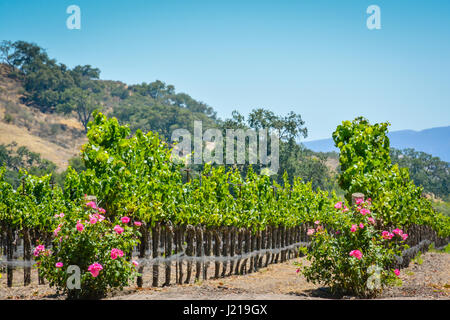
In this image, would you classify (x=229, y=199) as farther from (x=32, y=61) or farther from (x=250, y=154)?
(x=32, y=61)

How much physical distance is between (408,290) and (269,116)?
46.3 metres

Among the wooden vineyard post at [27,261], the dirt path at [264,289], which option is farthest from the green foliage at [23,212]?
the dirt path at [264,289]

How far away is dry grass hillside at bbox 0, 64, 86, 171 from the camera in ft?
221

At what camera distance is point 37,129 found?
76625 millimetres

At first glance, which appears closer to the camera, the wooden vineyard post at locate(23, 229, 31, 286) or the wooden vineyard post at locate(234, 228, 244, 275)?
the wooden vineyard post at locate(23, 229, 31, 286)

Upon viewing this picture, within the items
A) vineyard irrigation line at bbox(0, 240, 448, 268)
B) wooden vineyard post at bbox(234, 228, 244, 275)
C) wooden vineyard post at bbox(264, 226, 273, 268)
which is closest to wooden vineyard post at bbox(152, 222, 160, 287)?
vineyard irrigation line at bbox(0, 240, 448, 268)

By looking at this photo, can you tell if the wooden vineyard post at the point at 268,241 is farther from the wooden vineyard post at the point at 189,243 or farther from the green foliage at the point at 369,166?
the wooden vineyard post at the point at 189,243

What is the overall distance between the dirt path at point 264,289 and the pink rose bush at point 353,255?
0.89ft

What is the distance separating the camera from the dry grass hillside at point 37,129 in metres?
67.3

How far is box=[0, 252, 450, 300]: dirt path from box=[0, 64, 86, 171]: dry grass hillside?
5543 centimetres
